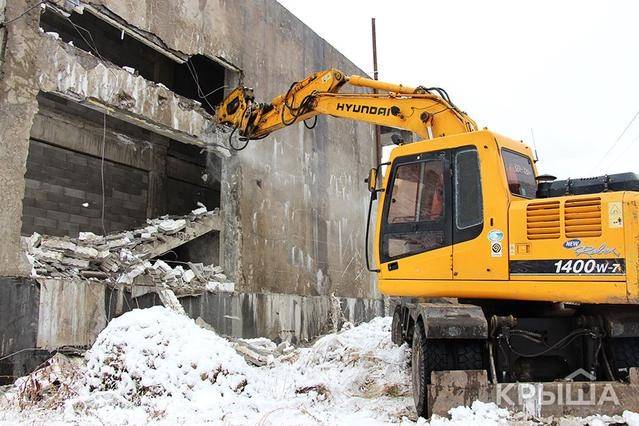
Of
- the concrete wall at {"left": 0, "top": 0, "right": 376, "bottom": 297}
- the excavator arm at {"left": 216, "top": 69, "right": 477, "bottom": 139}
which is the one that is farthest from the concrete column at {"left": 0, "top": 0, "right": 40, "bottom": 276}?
the excavator arm at {"left": 216, "top": 69, "right": 477, "bottom": 139}

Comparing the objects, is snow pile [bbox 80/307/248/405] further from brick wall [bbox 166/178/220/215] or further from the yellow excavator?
brick wall [bbox 166/178/220/215]

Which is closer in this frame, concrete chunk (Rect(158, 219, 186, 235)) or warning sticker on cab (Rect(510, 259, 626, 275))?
warning sticker on cab (Rect(510, 259, 626, 275))

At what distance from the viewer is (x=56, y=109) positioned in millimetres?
10977

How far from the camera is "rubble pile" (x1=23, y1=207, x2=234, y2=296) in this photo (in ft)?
25.6

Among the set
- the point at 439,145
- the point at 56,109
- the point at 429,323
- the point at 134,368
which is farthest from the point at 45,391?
the point at 56,109

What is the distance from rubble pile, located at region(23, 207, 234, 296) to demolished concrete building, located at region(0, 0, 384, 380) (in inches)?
9.5

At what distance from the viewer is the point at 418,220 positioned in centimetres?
604

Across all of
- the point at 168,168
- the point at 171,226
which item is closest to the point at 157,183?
the point at 168,168

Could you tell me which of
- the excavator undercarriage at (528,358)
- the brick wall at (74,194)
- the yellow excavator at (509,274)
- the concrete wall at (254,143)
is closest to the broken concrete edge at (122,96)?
the concrete wall at (254,143)

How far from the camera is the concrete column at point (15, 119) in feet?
23.6

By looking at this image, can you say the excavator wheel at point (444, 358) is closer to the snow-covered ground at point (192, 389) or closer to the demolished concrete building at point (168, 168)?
the snow-covered ground at point (192, 389)

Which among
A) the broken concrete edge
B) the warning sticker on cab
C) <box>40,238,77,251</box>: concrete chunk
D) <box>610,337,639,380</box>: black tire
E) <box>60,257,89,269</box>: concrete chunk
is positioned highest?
the broken concrete edge

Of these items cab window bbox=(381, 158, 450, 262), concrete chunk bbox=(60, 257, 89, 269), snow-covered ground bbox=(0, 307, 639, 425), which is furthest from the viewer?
concrete chunk bbox=(60, 257, 89, 269)

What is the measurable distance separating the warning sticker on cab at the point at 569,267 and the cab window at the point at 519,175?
83cm
